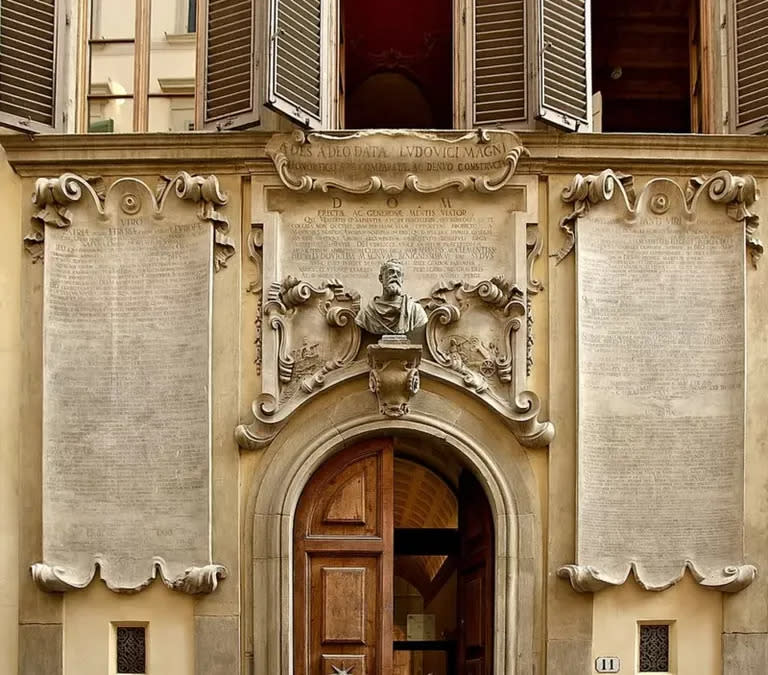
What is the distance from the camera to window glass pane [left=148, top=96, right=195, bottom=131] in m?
12.9

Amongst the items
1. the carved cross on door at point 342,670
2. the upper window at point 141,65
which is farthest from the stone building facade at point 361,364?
the upper window at point 141,65

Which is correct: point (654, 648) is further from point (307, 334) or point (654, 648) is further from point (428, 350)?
point (307, 334)

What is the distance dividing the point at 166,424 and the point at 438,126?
18.9ft

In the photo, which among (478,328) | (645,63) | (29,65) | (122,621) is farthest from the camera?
(645,63)

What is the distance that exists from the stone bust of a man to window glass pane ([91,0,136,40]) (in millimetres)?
3069

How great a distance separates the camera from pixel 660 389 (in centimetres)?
1205

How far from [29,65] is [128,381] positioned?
103 inches

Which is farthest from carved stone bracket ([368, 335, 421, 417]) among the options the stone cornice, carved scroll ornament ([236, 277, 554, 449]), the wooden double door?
the stone cornice

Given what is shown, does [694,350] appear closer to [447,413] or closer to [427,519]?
[447,413]

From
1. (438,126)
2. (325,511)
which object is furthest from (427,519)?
(325,511)

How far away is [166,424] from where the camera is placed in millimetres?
12062

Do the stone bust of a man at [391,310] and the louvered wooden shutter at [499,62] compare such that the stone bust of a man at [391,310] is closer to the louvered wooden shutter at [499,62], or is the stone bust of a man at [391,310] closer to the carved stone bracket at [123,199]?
the carved stone bracket at [123,199]

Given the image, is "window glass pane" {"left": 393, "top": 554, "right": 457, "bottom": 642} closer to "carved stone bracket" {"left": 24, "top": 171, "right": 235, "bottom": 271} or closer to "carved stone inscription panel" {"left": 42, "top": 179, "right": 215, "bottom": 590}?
"carved stone inscription panel" {"left": 42, "top": 179, "right": 215, "bottom": 590}

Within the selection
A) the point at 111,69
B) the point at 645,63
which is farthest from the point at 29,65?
the point at 645,63
